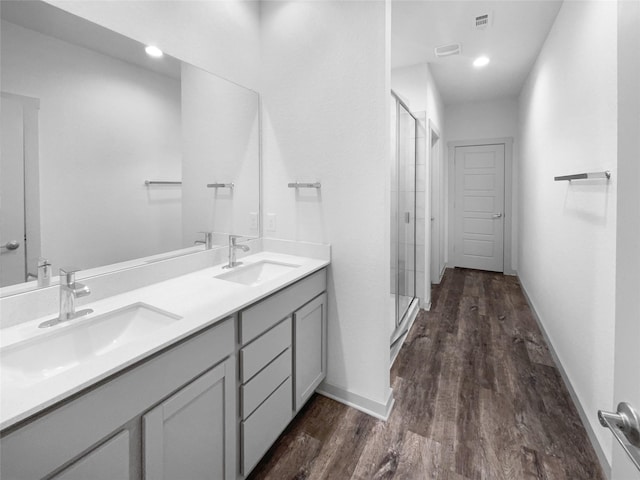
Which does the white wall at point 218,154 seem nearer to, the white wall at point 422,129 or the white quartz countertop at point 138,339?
the white quartz countertop at point 138,339

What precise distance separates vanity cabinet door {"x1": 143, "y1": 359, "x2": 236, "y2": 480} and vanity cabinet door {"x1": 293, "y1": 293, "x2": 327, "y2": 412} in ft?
1.63

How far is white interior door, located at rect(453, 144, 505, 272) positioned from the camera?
Answer: 5.11 meters

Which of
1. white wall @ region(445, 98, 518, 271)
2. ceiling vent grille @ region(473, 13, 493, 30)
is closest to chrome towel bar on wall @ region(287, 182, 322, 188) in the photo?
ceiling vent grille @ region(473, 13, 493, 30)

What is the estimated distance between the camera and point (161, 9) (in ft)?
5.07

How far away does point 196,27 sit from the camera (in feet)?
5.66

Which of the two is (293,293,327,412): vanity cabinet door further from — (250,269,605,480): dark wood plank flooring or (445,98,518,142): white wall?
(445,98,518,142): white wall

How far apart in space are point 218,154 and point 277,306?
1.04 metres

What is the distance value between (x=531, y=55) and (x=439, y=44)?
1151 mm

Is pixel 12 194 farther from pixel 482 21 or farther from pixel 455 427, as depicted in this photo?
pixel 482 21

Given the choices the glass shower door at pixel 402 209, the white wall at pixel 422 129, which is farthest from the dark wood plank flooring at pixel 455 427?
the white wall at pixel 422 129

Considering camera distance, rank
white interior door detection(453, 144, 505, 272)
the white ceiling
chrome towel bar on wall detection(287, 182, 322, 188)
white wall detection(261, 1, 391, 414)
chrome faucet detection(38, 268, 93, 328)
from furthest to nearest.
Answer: white interior door detection(453, 144, 505, 272) → the white ceiling → chrome towel bar on wall detection(287, 182, 322, 188) → white wall detection(261, 1, 391, 414) → chrome faucet detection(38, 268, 93, 328)

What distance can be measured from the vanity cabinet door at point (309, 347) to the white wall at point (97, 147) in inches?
31.7

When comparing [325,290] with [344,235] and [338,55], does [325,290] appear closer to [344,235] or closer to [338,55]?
[344,235]

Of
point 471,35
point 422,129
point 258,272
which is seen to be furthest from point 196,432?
point 471,35
